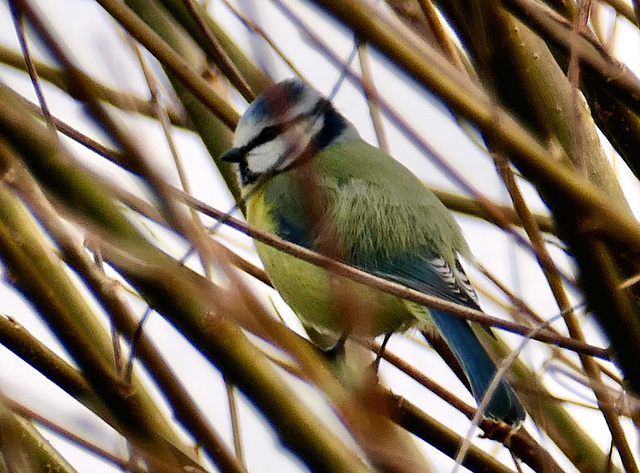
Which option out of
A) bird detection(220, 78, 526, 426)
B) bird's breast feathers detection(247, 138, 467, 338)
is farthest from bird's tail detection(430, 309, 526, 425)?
bird's breast feathers detection(247, 138, 467, 338)

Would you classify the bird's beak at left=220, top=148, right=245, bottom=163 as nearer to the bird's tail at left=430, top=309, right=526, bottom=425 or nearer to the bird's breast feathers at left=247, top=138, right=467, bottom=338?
the bird's breast feathers at left=247, top=138, right=467, bottom=338

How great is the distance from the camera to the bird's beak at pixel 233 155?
1967mm

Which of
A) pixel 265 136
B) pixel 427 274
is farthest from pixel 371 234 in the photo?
pixel 265 136

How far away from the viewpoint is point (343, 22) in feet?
2.20

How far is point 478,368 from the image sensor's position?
1.75 m

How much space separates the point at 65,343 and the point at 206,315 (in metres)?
0.16

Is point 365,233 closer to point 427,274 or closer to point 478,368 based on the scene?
point 427,274

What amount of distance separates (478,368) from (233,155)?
2.36 feet

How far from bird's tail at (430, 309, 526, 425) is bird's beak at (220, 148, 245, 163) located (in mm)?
560

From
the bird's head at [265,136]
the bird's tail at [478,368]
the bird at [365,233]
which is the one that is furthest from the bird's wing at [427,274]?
the bird's head at [265,136]

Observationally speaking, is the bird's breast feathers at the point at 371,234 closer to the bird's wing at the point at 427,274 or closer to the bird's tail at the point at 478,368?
the bird's wing at the point at 427,274

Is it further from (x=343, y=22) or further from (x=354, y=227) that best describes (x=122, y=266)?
(x=354, y=227)

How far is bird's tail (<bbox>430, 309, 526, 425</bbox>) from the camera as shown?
5.09 feet

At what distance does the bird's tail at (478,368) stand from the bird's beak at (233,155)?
0.56m
